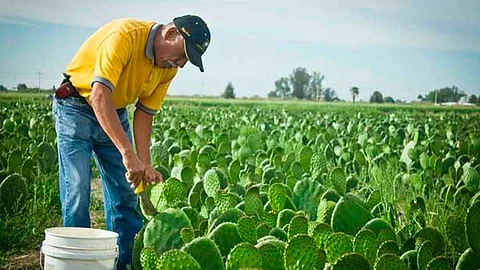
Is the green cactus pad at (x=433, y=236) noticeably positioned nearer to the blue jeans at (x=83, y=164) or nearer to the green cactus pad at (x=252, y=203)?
the green cactus pad at (x=252, y=203)

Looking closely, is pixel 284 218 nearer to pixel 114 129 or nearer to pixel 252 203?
pixel 252 203

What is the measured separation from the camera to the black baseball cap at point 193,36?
331 cm

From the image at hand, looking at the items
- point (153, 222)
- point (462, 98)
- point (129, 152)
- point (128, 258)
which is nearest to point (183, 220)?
point (153, 222)

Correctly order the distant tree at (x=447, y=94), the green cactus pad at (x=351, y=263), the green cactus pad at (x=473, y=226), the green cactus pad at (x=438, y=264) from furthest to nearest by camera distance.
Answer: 1. the distant tree at (x=447, y=94)
2. the green cactus pad at (x=473, y=226)
3. the green cactus pad at (x=438, y=264)
4. the green cactus pad at (x=351, y=263)

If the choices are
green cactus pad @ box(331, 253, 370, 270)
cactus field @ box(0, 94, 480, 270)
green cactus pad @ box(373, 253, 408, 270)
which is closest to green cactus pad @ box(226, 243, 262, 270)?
cactus field @ box(0, 94, 480, 270)

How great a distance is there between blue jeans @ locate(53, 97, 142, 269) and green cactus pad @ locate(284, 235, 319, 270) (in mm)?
1336

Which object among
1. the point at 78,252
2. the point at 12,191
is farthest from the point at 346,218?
the point at 12,191

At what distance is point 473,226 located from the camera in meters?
2.81

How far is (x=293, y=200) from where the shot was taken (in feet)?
13.4

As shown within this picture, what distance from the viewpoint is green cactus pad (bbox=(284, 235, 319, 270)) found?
2.53 meters

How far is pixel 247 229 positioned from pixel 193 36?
842mm

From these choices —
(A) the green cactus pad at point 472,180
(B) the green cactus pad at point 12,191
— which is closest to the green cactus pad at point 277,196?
(B) the green cactus pad at point 12,191

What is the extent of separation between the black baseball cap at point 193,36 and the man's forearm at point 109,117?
0.38m

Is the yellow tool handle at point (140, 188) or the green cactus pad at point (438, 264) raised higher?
the yellow tool handle at point (140, 188)
